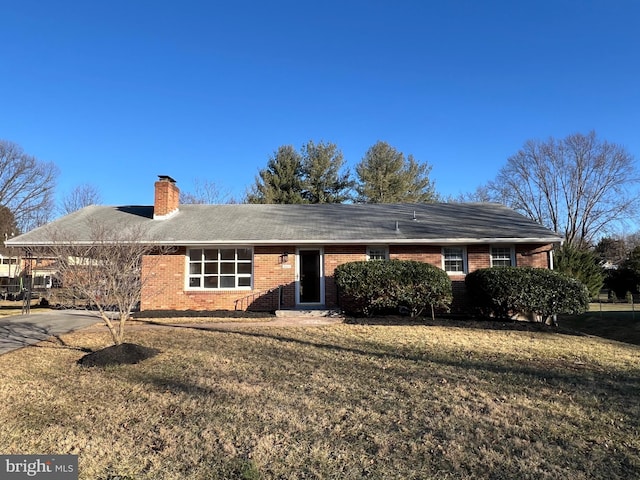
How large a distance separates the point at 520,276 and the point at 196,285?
10126 mm

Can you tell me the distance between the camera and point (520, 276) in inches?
453

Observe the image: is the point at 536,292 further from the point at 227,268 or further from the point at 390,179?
the point at 390,179

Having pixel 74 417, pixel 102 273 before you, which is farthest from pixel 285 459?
pixel 102 273

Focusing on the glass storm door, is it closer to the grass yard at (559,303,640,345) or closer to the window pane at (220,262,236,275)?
the window pane at (220,262,236,275)

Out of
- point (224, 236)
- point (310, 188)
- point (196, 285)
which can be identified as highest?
point (310, 188)

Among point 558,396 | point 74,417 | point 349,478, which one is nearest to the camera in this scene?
point 349,478

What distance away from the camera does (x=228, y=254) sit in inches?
563

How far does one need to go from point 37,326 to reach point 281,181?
2273 cm

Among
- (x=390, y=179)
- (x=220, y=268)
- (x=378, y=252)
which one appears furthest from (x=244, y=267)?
(x=390, y=179)

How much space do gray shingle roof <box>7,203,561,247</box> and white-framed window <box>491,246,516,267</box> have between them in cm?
64

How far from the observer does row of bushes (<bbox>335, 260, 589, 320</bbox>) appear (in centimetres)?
1138

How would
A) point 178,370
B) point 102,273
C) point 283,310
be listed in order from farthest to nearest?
1. point 283,310
2. point 102,273
3. point 178,370

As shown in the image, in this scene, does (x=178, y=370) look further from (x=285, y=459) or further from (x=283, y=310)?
(x=283, y=310)

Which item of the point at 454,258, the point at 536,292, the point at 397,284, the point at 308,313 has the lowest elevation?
the point at 308,313
